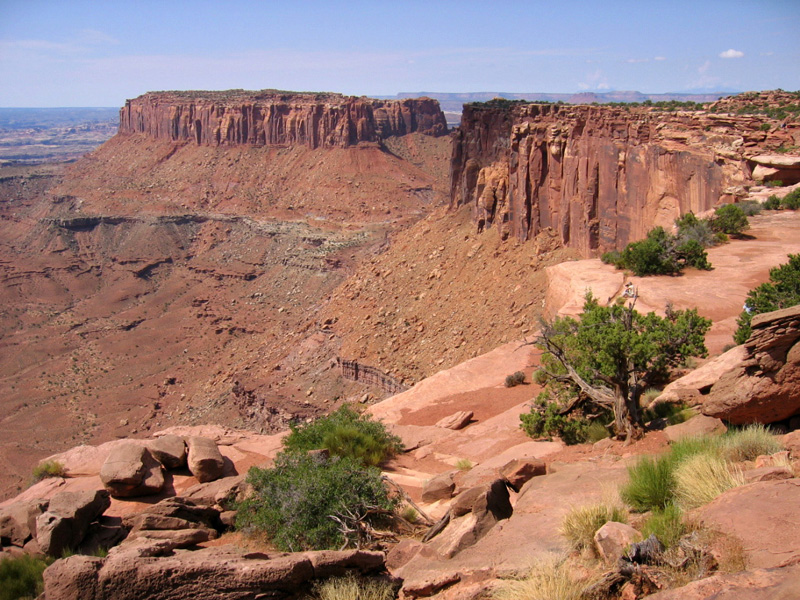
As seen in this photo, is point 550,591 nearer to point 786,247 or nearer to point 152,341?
point 786,247

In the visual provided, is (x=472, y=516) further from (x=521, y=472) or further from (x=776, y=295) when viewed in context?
(x=776, y=295)

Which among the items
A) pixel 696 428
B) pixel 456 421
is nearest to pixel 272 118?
pixel 456 421

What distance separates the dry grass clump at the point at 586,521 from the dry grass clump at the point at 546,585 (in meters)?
0.56

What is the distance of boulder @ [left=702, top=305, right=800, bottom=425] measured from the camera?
9.21m

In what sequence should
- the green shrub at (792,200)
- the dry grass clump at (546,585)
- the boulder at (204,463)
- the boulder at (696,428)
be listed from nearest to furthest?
the dry grass clump at (546,585) → the boulder at (696,428) → the boulder at (204,463) → the green shrub at (792,200)

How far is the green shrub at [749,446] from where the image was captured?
339 inches

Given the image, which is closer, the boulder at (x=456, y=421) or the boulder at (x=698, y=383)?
the boulder at (x=698, y=383)

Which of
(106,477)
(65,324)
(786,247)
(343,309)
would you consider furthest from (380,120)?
(106,477)

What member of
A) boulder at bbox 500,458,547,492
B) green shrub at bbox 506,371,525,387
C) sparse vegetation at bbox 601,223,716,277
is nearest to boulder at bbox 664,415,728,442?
boulder at bbox 500,458,547,492

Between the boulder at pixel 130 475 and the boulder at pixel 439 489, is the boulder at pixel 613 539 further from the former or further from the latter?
the boulder at pixel 130 475

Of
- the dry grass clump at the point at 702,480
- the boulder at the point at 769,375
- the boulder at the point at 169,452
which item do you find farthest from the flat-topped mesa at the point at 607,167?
the boulder at the point at 169,452

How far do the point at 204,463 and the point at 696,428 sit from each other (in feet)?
32.7

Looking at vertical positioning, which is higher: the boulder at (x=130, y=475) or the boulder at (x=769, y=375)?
the boulder at (x=769, y=375)

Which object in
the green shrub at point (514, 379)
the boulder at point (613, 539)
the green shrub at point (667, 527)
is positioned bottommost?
the green shrub at point (514, 379)
